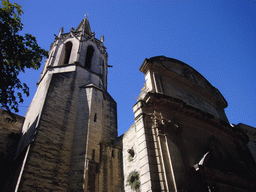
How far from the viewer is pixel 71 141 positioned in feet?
33.8

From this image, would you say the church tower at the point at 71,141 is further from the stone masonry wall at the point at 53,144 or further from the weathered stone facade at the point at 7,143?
the weathered stone facade at the point at 7,143

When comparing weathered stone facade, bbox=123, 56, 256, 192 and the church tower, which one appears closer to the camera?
weathered stone facade, bbox=123, 56, 256, 192

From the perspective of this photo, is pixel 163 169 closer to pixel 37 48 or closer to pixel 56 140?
pixel 56 140

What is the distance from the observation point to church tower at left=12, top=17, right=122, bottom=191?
8.35 m

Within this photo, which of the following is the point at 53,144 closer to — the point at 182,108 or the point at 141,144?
the point at 141,144

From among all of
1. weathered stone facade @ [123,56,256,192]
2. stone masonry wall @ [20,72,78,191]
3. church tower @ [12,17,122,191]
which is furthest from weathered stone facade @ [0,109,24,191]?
weathered stone facade @ [123,56,256,192]

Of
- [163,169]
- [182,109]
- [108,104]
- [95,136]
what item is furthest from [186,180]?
[108,104]

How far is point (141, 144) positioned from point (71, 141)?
4.35 meters

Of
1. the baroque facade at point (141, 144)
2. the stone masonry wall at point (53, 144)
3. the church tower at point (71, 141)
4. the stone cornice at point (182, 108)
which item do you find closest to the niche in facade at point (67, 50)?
the church tower at point (71, 141)

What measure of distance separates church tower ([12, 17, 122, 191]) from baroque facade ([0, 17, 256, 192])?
0.12 ft

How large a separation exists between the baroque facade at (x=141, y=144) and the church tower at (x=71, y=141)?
0.04 m

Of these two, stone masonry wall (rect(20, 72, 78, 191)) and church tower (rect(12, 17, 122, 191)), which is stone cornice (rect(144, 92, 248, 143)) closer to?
church tower (rect(12, 17, 122, 191))

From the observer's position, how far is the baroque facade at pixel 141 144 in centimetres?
732

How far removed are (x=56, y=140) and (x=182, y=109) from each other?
610cm
